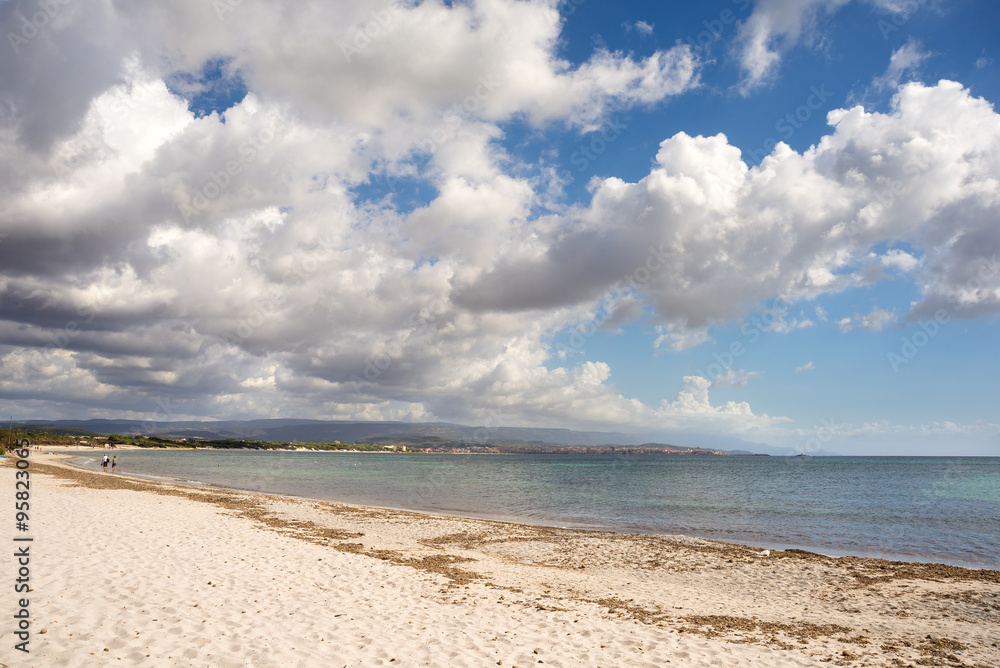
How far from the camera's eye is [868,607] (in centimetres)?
1439

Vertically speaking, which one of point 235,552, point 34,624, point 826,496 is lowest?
point 826,496

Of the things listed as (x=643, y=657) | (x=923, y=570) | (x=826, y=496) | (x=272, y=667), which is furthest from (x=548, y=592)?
(x=826, y=496)

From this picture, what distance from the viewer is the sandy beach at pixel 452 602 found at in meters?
8.71

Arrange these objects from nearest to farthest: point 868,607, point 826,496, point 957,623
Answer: point 957,623 → point 868,607 → point 826,496

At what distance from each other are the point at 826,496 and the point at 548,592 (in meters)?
52.7

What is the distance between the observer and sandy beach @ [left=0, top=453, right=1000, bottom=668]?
871 cm

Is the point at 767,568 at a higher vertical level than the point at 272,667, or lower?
lower

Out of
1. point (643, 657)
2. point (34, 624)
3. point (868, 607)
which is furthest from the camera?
point (868, 607)

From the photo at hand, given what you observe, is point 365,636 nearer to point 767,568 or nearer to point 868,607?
point 868,607

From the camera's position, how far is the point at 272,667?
25.6 ft

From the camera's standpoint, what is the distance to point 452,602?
1219 cm

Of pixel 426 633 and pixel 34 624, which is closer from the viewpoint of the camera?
pixel 34 624

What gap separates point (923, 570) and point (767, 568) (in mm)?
5937

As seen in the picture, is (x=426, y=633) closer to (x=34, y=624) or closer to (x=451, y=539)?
(x=34, y=624)
